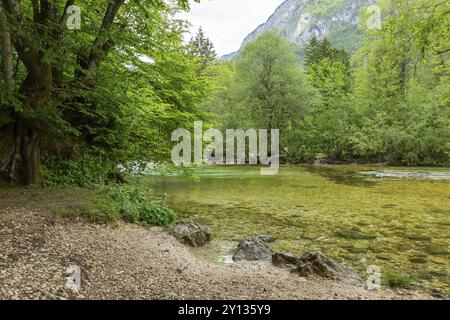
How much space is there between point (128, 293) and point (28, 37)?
607 cm

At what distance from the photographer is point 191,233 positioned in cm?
901

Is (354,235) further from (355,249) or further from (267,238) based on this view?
(267,238)

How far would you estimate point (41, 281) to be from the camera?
14.4ft

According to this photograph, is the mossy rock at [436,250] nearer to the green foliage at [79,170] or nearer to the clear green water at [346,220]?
the clear green water at [346,220]

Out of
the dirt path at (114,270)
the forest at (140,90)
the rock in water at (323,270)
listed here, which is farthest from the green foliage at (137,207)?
the rock in water at (323,270)

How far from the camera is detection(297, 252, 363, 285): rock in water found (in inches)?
247

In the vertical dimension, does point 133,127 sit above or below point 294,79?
below

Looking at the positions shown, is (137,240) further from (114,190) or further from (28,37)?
(28,37)

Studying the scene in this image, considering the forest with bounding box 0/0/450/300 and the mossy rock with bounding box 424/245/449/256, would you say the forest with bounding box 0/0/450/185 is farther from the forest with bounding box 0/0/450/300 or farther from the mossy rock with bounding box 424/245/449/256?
the mossy rock with bounding box 424/245/449/256

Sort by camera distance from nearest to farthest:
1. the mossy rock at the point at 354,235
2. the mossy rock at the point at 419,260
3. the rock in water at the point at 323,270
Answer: the rock in water at the point at 323,270, the mossy rock at the point at 419,260, the mossy rock at the point at 354,235

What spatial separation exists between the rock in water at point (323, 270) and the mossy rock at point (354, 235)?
10.6 ft

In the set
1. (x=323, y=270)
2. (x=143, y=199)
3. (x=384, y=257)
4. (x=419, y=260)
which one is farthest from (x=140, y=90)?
(x=419, y=260)

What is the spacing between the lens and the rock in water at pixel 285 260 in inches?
287
